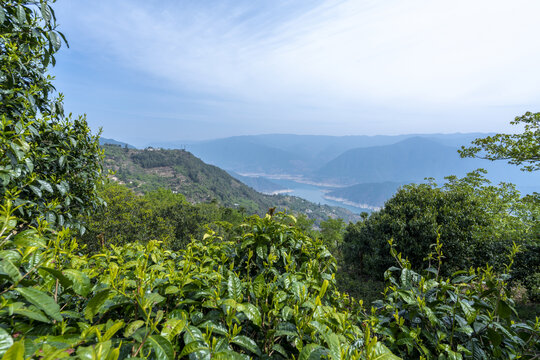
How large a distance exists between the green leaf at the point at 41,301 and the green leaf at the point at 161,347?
385 millimetres

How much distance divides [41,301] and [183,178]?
4271 inches

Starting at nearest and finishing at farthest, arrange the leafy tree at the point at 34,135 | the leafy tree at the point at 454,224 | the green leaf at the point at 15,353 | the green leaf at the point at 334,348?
the green leaf at the point at 15,353 → the green leaf at the point at 334,348 → the leafy tree at the point at 34,135 → the leafy tree at the point at 454,224

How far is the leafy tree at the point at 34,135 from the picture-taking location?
2223mm

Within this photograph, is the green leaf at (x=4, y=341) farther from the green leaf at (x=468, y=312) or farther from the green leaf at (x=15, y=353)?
the green leaf at (x=468, y=312)

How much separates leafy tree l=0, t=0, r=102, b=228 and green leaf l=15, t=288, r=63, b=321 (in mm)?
1367

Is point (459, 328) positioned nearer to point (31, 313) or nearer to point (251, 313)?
point (251, 313)

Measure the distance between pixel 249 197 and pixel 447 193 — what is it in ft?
A: 350

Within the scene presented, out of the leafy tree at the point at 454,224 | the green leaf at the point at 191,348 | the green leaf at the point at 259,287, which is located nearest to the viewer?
the green leaf at the point at 191,348

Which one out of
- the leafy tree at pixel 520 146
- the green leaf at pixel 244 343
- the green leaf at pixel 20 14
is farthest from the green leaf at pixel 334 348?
the leafy tree at pixel 520 146

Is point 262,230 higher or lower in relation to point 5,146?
lower

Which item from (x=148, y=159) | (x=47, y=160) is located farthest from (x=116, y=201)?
(x=148, y=159)

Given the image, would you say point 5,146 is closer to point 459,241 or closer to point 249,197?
point 459,241

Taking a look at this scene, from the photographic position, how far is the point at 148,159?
113250 mm

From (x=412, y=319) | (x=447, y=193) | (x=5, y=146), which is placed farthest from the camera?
(x=447, y=193)
